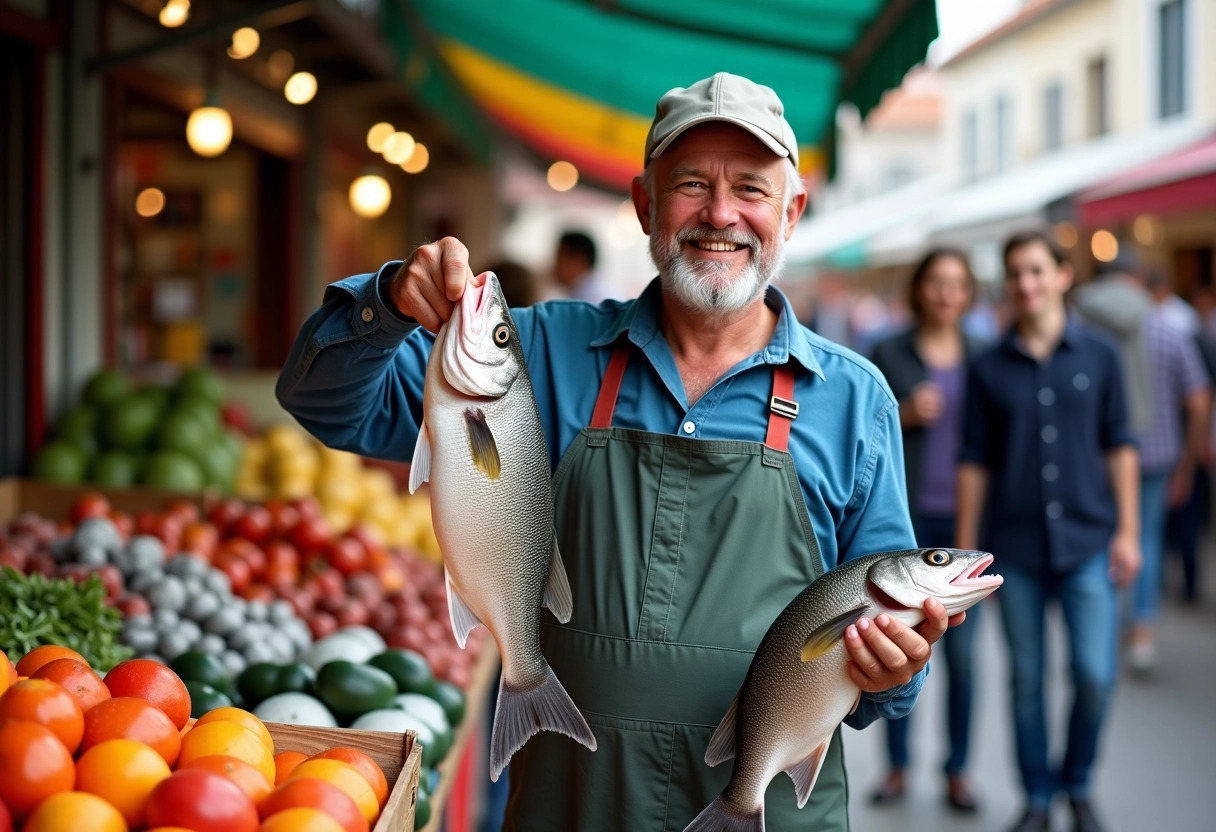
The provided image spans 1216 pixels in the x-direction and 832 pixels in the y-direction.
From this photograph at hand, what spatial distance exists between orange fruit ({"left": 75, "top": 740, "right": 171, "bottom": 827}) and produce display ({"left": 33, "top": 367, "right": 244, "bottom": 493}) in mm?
3434

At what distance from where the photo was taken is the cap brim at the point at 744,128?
77.6 inches

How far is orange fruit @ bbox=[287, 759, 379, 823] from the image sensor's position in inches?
64.7

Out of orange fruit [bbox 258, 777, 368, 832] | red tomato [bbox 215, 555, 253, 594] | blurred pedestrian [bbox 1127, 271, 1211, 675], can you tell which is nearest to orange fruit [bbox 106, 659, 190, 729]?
orange fruit [bbox 258, 777, 368, 832]

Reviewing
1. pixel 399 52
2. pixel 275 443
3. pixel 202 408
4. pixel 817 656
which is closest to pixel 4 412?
pixel 202 408

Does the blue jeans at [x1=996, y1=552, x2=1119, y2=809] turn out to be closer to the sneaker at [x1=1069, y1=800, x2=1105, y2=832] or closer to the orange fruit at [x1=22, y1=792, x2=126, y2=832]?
the sneaker at [x1=1069, y1=800, x2=1105, y2=832]

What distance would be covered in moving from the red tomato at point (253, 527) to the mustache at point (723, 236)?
2.68 m

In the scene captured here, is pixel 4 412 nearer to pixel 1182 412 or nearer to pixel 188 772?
pixel 188 772

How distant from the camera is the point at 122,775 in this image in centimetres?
151

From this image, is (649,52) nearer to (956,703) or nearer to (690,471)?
(956,703)

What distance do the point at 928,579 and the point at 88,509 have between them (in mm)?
3209

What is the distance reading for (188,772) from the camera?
4.86ft

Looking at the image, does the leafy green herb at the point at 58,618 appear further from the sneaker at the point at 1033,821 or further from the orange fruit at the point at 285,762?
the sneaker at the point at 1033,821

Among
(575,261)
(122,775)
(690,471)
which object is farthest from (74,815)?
(575,261)

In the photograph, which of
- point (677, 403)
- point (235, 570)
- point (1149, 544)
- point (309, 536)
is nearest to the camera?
point (677, 403)
